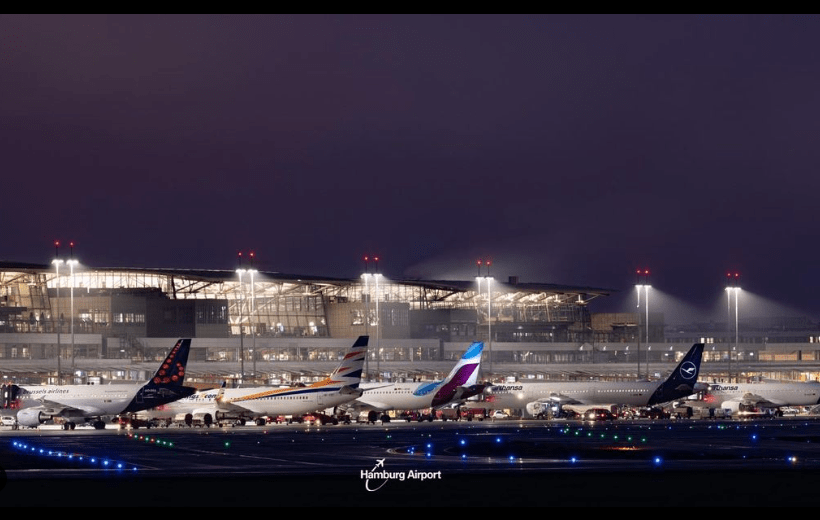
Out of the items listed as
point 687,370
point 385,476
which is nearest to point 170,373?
point 687,370

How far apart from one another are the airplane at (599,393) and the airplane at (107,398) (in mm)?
34003

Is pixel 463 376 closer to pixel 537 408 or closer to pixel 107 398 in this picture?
pixel 537 408

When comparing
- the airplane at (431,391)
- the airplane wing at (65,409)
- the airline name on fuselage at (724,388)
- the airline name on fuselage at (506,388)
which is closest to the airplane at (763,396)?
the airline name on fuselage at (724,388)

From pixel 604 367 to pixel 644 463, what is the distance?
141 m

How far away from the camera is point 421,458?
2096 inches

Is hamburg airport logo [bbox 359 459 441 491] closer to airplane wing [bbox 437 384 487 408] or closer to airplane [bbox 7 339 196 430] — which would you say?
airplane [bbox 7 339 196 430]

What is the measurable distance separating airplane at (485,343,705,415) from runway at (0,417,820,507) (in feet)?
136

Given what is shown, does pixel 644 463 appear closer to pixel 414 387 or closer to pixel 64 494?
pixel 64 494

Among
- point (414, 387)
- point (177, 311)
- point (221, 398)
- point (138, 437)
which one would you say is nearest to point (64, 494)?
point (138, 437)

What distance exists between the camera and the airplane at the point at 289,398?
99.6m

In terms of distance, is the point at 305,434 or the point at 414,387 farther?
the point at 414,387

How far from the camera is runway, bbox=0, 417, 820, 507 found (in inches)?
1449

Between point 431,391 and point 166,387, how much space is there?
2343 centimetres

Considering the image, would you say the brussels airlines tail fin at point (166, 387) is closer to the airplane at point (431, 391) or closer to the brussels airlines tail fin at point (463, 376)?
the airplane at point (431, 391)
